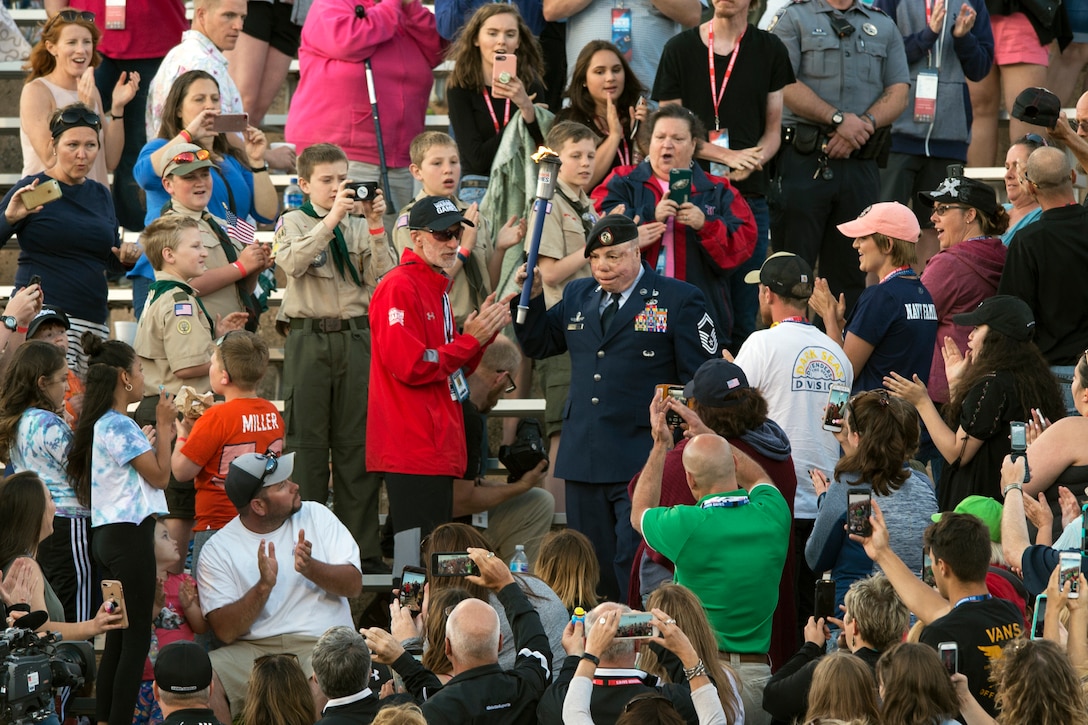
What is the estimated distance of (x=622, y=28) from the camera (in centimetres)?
953

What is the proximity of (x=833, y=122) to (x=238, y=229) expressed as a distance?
11.1ft

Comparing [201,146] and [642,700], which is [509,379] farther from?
[642,700]

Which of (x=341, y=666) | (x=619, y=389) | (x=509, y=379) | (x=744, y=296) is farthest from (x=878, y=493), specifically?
(x=744, y=296)

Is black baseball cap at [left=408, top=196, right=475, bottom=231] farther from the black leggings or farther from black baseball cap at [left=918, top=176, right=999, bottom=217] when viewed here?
black baseball cap at [left=918, top=176, right=999, bottom=217]

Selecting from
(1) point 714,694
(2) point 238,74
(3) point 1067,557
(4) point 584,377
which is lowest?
(1) point 714,694

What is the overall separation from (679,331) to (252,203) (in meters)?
2.85

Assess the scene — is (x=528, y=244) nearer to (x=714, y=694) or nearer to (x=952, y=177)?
(x=952, y=177)

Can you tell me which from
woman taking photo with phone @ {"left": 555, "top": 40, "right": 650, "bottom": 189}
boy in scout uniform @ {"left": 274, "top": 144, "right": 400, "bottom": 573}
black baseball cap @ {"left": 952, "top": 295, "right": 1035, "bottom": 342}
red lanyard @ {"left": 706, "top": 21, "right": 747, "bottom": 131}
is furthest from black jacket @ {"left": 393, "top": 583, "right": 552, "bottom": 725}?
red lanyard @ {"left": 706, "top": 21, "right": 747, "bottom": 131}

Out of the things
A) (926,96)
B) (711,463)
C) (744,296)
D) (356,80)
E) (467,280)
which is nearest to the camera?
(711,463)

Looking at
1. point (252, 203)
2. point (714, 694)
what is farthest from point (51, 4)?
point (714, 694)

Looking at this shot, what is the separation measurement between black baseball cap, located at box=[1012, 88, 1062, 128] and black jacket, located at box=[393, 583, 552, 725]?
12.8 ft

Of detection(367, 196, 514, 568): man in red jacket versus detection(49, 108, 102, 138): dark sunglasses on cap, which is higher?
detection(49, 108, 102, 138): dark sunglasses on cap

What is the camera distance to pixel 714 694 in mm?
5102

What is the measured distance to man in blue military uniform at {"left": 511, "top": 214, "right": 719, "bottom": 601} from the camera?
7.29 meters
